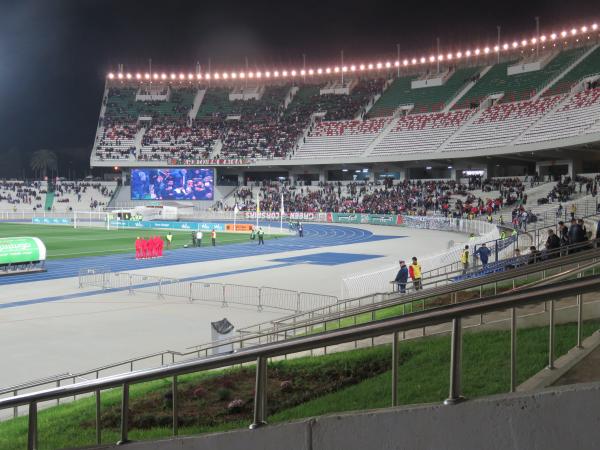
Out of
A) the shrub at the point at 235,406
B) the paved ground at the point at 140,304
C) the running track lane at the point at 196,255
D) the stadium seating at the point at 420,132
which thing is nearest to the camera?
the shrub at the point at 235,406

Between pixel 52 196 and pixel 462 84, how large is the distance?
61493 mm

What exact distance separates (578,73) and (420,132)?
18.7 metres

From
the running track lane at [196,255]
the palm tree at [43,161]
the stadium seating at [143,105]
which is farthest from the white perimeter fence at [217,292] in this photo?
the palm tree at [43,161]

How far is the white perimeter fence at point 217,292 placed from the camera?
21625 mm

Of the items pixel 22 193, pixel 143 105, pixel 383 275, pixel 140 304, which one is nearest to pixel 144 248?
pixel 140 304

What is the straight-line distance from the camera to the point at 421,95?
275ft

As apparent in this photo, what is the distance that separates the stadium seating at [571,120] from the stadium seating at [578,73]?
4239 mm

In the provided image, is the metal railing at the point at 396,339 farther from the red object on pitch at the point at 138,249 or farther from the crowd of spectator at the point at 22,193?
the crowd of spectator at the point at 22,193

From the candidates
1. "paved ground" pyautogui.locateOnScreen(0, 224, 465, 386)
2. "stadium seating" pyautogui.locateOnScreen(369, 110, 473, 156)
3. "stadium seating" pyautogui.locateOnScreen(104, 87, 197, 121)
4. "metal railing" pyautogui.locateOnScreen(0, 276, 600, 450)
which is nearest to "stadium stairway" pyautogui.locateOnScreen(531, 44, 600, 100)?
"stadium seating" pyautogui.locateOnScreen(369, 110, 473, 156)

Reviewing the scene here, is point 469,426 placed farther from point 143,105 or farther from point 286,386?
point 143,105

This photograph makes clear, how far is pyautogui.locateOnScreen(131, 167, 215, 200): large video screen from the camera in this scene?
8738 centimetres

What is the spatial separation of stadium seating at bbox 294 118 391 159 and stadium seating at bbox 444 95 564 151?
14.2 metres

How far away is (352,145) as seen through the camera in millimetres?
81438

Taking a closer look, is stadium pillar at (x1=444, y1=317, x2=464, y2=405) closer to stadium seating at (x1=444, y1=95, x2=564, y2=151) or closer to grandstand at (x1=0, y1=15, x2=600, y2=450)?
grandstand at (x1=0, y1=15, x2=600, y2=450)
